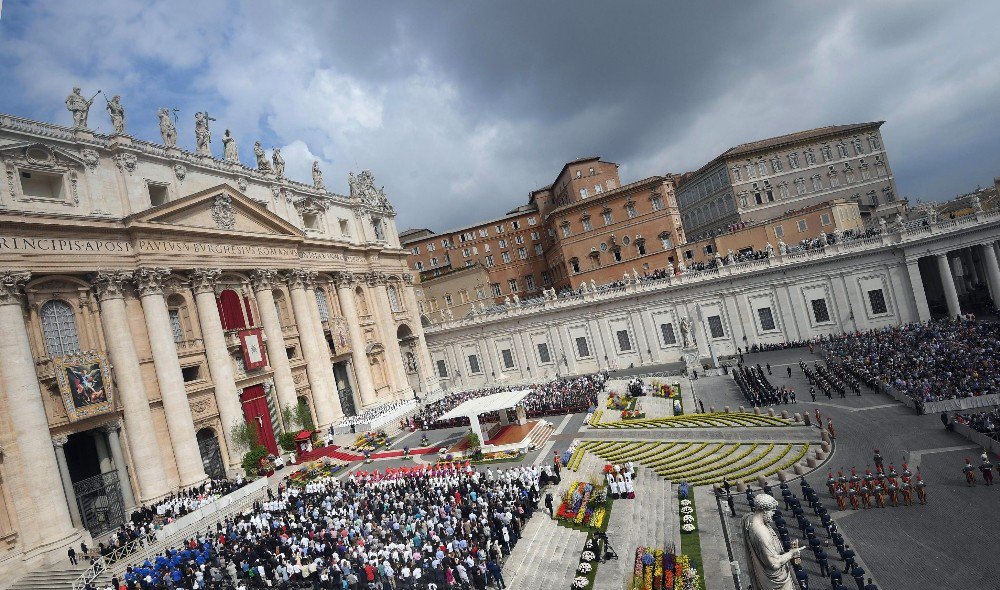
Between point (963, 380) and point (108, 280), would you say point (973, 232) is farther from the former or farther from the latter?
point (108, 280)

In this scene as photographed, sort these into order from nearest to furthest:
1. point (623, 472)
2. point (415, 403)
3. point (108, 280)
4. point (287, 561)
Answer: point (287, 561) → point (623, 472) → point (108, 280) → point (415, 403)

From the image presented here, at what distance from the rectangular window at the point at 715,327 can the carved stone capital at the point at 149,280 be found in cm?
4156

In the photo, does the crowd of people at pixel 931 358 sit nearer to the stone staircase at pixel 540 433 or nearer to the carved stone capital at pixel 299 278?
the stone staircase at pixel 540 433

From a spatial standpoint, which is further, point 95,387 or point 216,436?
point 216,436

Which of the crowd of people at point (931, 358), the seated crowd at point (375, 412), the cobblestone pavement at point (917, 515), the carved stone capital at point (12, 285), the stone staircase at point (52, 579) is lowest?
the cobblestone pavement at point (917, 515)

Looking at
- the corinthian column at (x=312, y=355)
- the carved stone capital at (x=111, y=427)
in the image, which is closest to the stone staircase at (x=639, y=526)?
the carved stone capital at (x=111, y=427)

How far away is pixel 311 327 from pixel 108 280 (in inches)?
581

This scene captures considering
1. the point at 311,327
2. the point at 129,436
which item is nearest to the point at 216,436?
the point at 129,436

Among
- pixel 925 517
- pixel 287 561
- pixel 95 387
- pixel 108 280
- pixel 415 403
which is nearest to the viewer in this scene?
pixel 925 517

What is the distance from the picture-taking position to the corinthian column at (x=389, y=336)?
50.3m

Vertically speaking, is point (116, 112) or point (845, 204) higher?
point (116, 112)

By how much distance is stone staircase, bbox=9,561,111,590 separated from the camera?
2142 cm

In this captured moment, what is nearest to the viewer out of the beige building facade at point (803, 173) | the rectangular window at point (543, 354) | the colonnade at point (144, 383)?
the colonnade at point (144, 383)

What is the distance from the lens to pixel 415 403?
47.1 meters
